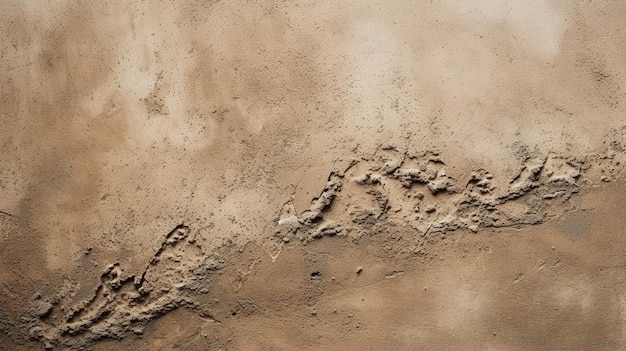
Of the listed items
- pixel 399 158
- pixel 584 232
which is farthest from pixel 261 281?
pixel 584 232

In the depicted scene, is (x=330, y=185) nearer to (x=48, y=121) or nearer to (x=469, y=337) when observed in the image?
A: (x=469, y=337)

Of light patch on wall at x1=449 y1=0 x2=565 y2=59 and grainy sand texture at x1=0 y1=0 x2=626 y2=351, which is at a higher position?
light patch on wall at x1=449 y1=0 x2=565 y2=59

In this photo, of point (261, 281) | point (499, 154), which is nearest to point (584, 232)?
point (499, 154)

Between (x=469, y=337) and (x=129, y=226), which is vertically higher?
(x=129, y=226)

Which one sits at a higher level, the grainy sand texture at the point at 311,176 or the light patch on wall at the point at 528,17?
the light patch on wall at the point at 528,17

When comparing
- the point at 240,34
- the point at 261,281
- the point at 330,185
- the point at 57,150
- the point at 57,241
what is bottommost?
the point at 261,281

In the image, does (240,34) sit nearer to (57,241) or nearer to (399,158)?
(399,158)

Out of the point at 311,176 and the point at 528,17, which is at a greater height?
the point at 528,17
